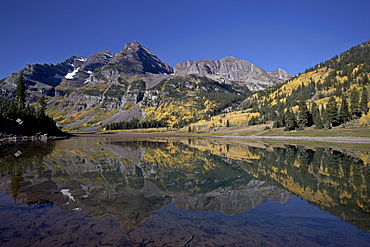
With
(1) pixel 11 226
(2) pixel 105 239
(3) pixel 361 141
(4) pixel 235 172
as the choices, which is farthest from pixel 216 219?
(3) pixel 361 141

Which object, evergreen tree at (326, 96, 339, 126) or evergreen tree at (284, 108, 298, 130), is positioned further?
evergreen tree at (284, 108, 298, 130)

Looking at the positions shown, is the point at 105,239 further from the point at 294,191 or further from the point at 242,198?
the point at 294,191

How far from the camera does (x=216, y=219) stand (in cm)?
879

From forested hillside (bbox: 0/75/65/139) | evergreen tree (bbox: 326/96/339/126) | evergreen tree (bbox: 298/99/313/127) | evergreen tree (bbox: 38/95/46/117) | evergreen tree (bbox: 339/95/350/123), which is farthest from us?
evergreen tree (bbox: 38/95/46/117)

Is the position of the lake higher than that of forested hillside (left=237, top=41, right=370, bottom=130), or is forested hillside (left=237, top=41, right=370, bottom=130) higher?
forested hillside (left=237, top=41, right=370, bottom=130)

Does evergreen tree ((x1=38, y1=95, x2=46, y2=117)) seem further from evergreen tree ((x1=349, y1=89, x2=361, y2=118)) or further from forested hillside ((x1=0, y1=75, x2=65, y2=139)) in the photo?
evergreen tree ((x1=349, y1=89, x2=361, y2=118))

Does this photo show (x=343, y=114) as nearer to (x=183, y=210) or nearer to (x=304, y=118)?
(x=304, y=118)

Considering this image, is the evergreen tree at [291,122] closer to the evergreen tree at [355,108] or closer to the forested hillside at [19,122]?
the evergreen tree at [355,108]

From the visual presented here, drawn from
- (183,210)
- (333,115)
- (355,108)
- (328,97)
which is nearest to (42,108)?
(183,210)

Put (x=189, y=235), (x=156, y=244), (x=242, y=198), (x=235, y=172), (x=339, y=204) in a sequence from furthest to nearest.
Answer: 1. (x=235, y=172)
2. (x=242, y=198)
3. (x=339, y=204)
4. (x=189, y=235)
5. (x=156, y=244)

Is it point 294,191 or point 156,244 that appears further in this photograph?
point 294,191

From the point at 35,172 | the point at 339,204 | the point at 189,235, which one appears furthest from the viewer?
the point at 35,172

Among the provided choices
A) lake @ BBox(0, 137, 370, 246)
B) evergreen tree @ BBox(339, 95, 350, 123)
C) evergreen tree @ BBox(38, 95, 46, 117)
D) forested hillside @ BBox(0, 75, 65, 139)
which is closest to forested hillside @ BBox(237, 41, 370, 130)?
evergreen tree @ BBox(339, 95, 350, 123)

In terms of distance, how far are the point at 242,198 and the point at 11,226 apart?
33.7ft
